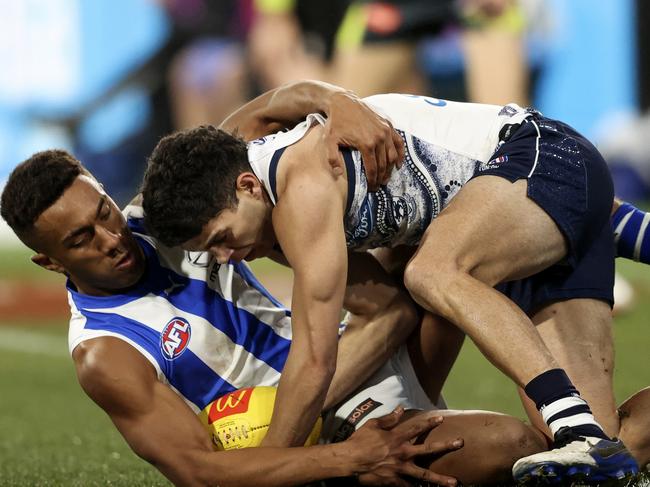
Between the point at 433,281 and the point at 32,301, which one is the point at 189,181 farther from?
the point at 32,301

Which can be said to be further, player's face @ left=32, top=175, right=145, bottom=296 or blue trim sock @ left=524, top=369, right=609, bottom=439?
player's face @ left=32, top=175, right=145, bottom=296

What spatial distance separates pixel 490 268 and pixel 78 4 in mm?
14319

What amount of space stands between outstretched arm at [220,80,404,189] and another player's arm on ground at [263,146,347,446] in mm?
255

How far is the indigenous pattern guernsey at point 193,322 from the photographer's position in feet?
14.1

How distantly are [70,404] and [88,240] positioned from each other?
12.5ft

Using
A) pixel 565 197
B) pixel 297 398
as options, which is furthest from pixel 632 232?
pixel 297 398

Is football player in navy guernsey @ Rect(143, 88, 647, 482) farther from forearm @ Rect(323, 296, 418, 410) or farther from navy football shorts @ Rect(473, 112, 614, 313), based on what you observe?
forearm @ Rect(323, 296, 418, 410)

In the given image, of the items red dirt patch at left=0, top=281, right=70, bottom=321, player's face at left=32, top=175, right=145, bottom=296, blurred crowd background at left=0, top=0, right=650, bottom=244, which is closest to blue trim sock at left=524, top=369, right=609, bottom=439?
player's face at left=32, top=175, right=145, bottom=296

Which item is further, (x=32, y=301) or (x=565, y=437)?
(x=32, y=301)

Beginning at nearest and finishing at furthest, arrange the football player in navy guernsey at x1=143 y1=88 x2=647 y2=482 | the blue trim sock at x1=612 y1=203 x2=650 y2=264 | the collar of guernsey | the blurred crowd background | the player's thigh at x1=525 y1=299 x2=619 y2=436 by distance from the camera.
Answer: the football player in navy guernsey at x1=143 y1=88 x2=647 y2=482
the collar of guernsey
the player's thigh at x1=525 y1=299 x2=619 y2=436
the blue trim sock at x1=612 y1=203 x2=650 y2=264
the blurred crowd background

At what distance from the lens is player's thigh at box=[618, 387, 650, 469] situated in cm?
429

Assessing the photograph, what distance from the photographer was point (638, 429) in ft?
14.1

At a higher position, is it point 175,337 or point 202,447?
point 175,337

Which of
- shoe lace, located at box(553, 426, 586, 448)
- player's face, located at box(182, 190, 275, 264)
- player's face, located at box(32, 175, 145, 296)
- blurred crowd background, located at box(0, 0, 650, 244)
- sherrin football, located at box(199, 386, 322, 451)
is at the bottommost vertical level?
blurred crowd background, located at box(0, 0, 650, 244)
